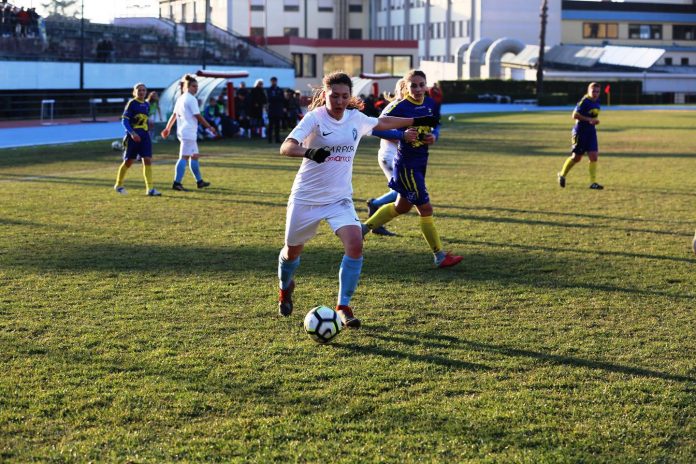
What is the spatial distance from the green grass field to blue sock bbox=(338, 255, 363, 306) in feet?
1.01

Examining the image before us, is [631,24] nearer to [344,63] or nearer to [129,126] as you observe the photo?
[344,63]

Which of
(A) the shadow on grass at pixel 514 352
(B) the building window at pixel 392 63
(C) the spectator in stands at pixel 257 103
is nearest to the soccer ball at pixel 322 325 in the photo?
(A) the shadow on grass at pixel 514 352

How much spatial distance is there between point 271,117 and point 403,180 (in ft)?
65.5

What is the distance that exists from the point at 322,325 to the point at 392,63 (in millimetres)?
79167

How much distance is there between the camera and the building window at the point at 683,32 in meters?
102

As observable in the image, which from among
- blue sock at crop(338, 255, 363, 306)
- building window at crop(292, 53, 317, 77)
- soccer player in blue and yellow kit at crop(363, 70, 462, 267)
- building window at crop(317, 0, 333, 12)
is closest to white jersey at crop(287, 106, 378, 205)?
blue sock at crop(338, 255, 363, 306)

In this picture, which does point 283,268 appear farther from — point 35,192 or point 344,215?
point 35,192

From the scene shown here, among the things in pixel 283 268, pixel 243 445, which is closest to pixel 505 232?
pixel 283 268

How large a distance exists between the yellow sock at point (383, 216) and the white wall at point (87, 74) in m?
33.2

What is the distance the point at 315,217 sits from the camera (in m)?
7.50

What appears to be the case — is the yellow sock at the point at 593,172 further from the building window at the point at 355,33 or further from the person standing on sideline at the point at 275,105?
the building window at the point at 355,33

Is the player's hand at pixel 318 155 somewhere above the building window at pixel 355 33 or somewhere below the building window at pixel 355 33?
below

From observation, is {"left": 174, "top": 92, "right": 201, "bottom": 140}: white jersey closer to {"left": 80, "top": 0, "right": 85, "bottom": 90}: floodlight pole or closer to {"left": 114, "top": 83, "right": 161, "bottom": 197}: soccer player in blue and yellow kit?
{"left": 114, "top": 83, "right": 161, "bottom": 197}: soccer player in blue and yellow kit

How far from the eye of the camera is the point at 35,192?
56.1ft
